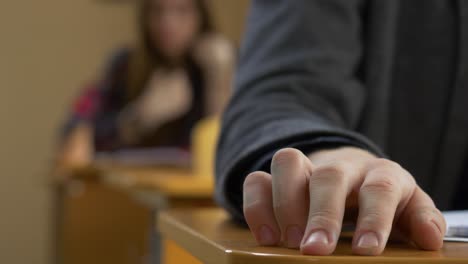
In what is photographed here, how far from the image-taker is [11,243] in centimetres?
438

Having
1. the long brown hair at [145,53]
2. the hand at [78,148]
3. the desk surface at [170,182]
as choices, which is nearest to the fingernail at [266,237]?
the desk surface at [170,182]

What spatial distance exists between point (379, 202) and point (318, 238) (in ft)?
0.13

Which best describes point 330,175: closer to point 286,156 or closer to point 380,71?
point 286,156

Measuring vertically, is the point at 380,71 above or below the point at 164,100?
above

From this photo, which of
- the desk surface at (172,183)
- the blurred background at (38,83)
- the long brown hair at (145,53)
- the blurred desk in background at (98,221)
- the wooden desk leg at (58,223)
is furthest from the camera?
the blurred background at (38,83)

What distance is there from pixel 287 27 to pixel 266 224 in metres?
0.26

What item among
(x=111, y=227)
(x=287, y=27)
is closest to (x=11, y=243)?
(x=111, y=227)

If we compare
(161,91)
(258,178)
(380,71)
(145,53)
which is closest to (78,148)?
(161,91)

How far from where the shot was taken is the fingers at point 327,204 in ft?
1.07

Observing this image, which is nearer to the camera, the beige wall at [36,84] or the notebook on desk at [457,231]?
the notebook on desk at [457,231]

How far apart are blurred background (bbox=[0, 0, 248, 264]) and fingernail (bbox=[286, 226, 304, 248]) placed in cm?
412

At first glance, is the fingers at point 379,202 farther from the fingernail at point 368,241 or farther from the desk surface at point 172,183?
the desk surface at point 172,183

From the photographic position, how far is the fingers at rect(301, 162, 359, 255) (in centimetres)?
32

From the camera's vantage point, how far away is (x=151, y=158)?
2842mm
